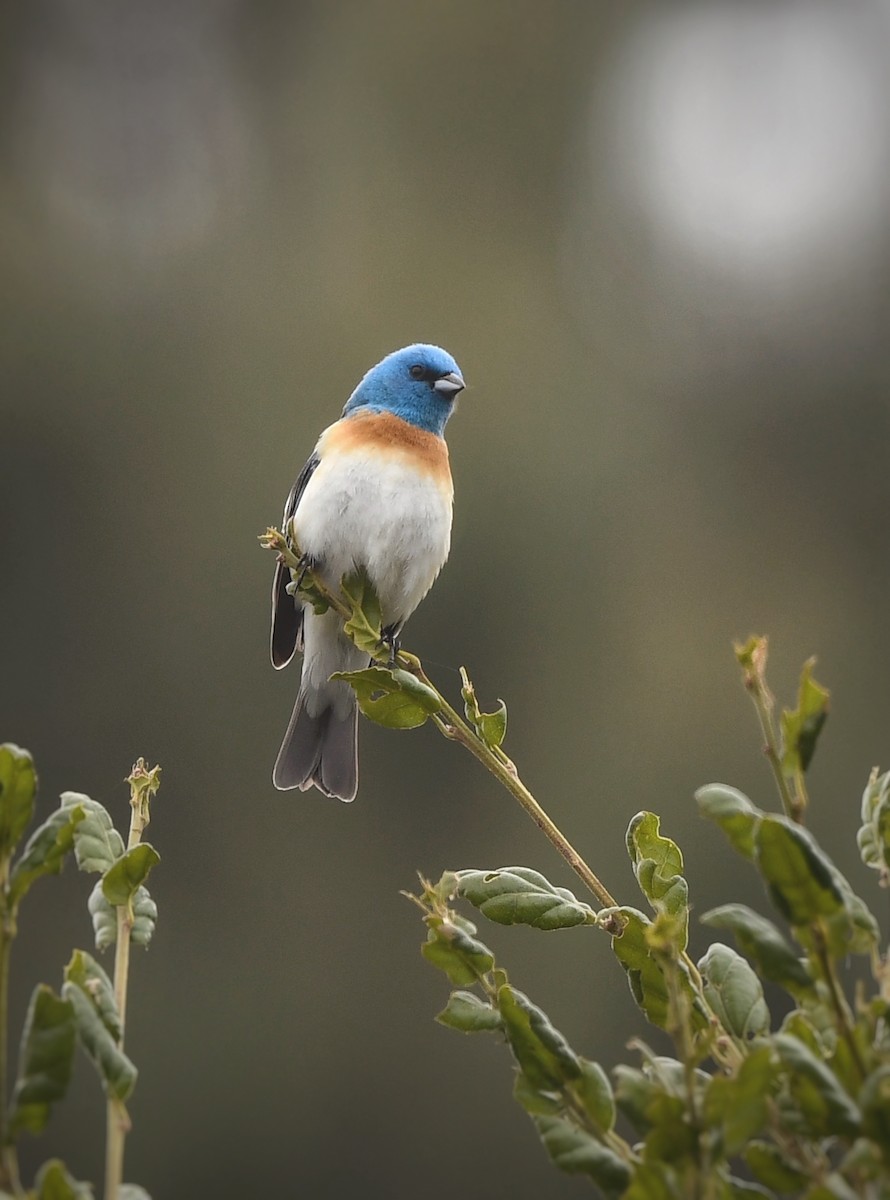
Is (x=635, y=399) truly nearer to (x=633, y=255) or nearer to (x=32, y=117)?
(x=633, y=255)

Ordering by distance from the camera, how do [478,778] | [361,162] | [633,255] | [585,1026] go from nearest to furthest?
[585,1026]
[478,778]
[633,255]
[361,162]

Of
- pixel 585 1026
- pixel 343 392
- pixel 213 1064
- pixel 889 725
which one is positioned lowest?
pixel 213 1064

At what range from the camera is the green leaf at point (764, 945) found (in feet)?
2.57

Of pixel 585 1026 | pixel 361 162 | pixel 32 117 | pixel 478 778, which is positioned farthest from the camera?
pixel 32 117

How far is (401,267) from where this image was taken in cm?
1363

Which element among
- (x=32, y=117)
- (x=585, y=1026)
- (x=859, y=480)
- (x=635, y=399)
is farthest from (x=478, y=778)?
(x=32, y=117)

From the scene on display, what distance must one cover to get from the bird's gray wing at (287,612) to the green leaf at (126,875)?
2.08 meters

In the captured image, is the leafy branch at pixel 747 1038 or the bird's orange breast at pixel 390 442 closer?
the leafy branch at pixel 747 1038

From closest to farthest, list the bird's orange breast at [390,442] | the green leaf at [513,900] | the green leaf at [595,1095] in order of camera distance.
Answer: the green leaf at [595,1095] < the green leaf at [513,900] < the bird's orange breast at [390,442]

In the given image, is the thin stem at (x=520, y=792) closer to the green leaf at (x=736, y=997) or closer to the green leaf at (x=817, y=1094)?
the green leaf at (x=736, y=997)

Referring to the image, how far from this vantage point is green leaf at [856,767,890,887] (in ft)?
3.33

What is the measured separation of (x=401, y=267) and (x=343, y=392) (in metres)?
2.72

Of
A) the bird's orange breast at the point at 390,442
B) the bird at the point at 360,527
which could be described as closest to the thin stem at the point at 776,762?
the bird at the point at 360,527

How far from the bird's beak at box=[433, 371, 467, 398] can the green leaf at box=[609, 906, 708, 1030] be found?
87.2 inches
